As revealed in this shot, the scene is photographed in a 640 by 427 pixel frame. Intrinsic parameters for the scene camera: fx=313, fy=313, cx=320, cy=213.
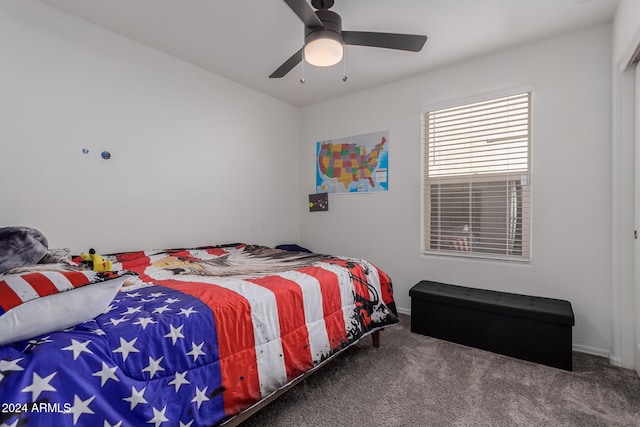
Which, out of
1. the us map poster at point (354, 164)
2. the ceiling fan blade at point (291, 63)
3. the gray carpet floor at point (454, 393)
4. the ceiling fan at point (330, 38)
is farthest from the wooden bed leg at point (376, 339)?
the ceiling fan blade at point (291, 63)

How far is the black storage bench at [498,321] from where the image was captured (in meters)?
2.13

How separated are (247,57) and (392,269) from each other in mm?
2515

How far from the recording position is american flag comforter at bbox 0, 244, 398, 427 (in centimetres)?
89

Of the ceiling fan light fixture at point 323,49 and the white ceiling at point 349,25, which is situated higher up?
the white ceiling at point 349,25

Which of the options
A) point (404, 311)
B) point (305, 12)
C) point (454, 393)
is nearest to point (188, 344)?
point (454, 393)

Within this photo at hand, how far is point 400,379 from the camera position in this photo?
197 centimetres

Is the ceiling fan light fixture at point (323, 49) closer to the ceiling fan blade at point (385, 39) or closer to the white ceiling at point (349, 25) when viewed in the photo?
the ceiling fan blade at point (385, 39)

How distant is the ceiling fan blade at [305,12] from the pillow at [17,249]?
5.41ft

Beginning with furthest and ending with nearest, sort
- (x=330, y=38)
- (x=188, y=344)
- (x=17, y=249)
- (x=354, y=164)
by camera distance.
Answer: (x=354, y=164)
(x=330, y=38)
(x=17, y=249)
(x=188, y=344)

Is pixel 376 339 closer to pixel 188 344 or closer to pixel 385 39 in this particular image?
pixel 188 344

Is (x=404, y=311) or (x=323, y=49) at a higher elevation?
(x=323, y=49)

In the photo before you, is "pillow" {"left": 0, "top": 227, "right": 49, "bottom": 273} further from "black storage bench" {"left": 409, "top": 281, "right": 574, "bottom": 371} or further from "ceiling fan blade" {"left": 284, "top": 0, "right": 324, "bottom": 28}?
"black storage bench" {"left": 409, "top": 281, "right": 574, "bottom": 371}

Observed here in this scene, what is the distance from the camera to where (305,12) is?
1647 millimetres

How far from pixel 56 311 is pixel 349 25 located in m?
2.37
